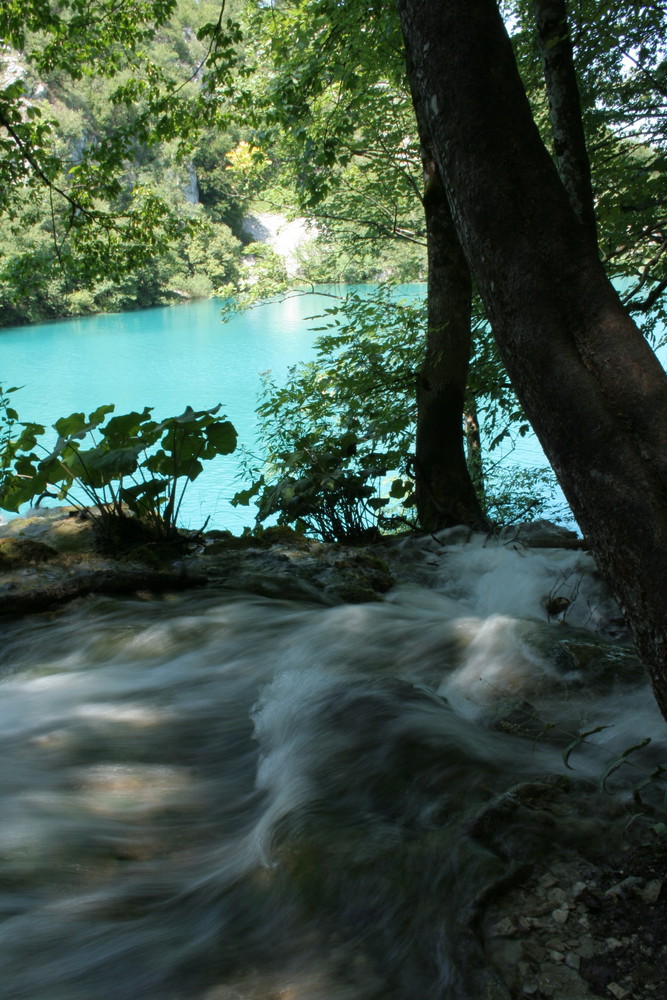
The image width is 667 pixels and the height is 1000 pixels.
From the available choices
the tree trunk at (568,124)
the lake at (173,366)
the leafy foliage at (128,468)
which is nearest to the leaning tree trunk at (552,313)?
the tree trunk at (568,124)

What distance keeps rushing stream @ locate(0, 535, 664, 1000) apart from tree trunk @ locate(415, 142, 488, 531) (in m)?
1.59

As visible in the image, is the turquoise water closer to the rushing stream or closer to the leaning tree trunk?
the rushing stream

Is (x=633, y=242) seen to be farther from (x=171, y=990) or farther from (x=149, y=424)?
(x=171, y=990)

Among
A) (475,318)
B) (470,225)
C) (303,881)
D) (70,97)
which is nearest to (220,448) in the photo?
(470,225)

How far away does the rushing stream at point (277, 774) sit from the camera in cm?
152

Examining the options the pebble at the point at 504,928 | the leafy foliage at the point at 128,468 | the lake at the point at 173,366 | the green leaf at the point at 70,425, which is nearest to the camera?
the pebble at the point at 504,928

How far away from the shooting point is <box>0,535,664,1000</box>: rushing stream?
1.52 meters

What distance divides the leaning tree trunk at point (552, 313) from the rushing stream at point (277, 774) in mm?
667

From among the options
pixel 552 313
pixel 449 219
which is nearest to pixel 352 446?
pixel 449 219

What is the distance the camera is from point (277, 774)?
228 centimetres

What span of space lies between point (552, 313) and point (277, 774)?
1593 mm

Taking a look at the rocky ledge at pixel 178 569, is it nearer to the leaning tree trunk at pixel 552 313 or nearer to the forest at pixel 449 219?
the forest at pixel 449 219

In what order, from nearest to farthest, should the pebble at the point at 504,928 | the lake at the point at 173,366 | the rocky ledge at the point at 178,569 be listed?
the pebble at the point at 504,928, the rocky ledge at the point at 178,569, the lake at the point at 173,366

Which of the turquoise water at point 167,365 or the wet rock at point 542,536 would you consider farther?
the turquoise water at point 167,365
